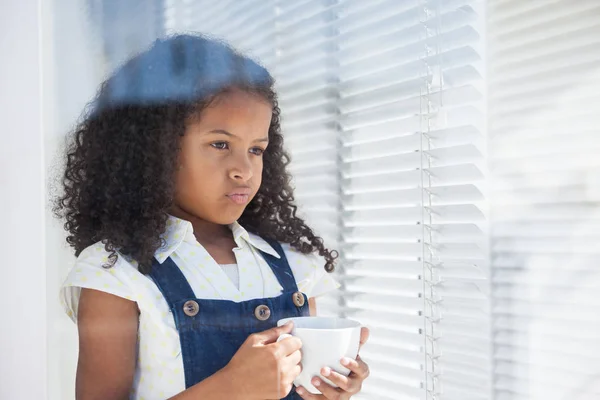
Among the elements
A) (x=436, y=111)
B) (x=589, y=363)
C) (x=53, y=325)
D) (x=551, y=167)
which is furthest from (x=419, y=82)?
(x=53, y=325)

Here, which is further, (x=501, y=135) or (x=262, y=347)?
(x=501, y=135)

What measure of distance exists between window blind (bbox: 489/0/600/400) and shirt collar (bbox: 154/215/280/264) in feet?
0.75

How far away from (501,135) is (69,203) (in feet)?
1.30

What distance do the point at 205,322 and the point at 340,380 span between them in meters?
0.11

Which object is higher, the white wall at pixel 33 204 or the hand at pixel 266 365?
the white wall at pixel 33 204

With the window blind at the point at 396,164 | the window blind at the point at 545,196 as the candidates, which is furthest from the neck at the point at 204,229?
the window blind at the point at 545,196

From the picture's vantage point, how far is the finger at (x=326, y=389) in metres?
0.47

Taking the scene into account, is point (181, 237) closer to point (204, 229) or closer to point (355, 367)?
point (204, 229)

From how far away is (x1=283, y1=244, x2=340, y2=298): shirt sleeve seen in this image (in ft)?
1.97

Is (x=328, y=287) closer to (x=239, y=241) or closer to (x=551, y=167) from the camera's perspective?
(x=239, y=241)

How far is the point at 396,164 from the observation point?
67cm

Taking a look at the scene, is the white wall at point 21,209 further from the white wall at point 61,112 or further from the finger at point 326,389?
the finger at point 326,389

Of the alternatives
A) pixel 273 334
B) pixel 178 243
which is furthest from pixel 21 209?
pixel 273 334

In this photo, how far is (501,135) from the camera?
621 mm
